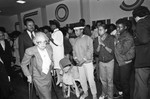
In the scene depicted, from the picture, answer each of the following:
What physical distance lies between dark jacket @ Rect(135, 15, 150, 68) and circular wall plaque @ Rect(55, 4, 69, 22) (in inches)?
213

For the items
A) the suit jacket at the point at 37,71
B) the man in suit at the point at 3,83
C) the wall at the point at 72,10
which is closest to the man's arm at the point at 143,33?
the suit jacket at the point at 37,71

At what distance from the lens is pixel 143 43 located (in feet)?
5.86

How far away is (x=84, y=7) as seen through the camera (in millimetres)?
5824

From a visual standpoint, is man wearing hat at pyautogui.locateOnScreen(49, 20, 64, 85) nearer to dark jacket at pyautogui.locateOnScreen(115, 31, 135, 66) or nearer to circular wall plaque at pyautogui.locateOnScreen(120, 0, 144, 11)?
dark jacket at pyautogui.locateOnScreen(115, 31, 135, 66)

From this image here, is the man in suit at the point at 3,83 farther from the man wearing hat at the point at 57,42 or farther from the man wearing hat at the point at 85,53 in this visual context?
the man wearing hat at the point at 85,53

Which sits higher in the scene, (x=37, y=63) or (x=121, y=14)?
(x=121, y=14)

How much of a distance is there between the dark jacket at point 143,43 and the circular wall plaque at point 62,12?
17.7 ft

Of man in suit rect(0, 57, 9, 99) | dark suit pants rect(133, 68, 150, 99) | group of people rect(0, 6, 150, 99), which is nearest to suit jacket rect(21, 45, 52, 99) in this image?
group of people rect(0, 6, 150, 99)

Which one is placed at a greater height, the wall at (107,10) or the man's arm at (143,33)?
the wall at (107,10)

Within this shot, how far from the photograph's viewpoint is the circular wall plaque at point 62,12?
6750 mm

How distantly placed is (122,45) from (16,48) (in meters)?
3.86

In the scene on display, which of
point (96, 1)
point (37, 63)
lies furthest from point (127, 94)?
point (96, 1)

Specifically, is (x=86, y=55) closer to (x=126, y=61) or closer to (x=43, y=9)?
(x=126, y=61)

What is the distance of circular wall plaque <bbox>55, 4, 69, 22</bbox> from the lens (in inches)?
266
